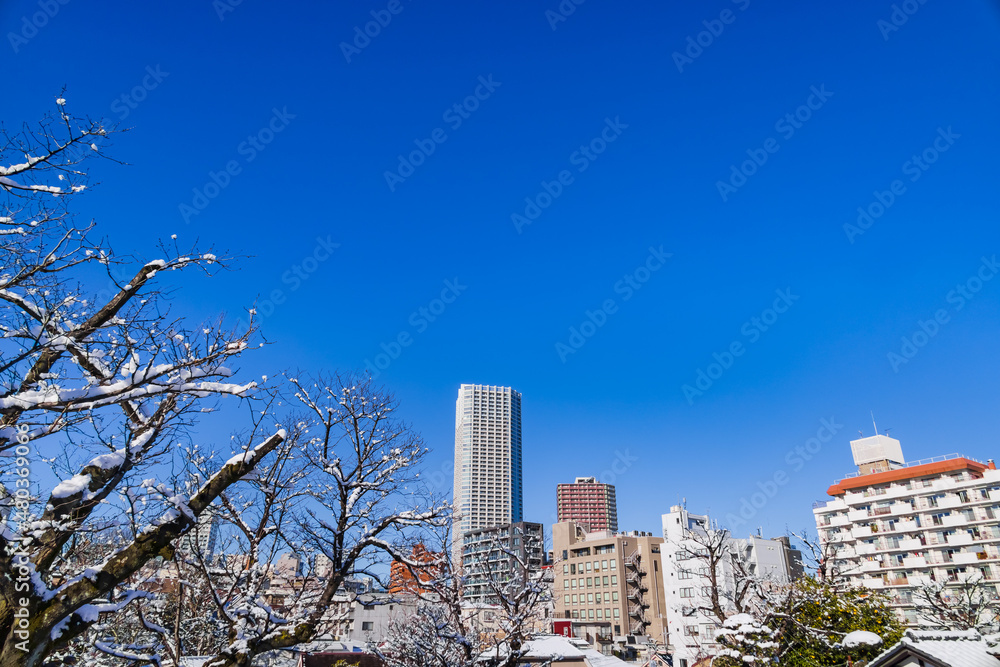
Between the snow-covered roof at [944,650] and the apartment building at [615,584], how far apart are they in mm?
54396

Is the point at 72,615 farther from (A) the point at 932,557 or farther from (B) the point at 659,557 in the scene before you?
(B) the point at 659,557

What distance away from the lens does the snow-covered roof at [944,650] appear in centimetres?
1106

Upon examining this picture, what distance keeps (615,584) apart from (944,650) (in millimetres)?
62183

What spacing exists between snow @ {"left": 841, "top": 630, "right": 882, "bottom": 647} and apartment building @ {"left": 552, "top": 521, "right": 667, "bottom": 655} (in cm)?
5283

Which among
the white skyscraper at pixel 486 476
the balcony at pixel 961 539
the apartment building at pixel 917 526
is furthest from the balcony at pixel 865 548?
the white skyscraper at pixel 486 476

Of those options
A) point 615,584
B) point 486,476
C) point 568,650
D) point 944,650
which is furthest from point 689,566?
point 486,476

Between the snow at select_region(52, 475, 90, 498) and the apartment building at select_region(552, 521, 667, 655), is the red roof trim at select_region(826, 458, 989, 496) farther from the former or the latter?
the snow at select_region(52, 475, 90, 498)

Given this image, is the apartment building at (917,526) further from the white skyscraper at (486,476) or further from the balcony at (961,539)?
the white skyscraper at (486,476)

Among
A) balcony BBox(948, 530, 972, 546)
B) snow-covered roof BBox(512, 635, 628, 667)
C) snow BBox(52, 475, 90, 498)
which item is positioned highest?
balcony BBox(948, 530, 972, 546)

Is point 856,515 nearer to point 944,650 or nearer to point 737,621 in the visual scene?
point 737,621

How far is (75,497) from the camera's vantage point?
5109 mm

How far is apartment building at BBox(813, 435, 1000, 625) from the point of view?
45844 millimetres

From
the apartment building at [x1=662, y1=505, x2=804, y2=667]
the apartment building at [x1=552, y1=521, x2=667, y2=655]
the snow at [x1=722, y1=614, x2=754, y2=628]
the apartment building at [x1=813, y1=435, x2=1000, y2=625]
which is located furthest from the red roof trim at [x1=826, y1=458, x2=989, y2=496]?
the snow at [x1=722, y1=614, x2=754, y2=628]

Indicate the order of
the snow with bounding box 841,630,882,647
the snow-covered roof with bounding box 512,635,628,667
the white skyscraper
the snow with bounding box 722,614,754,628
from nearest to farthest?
the snow with bounding box 841,630,882,647 < the snow with bounding box 722,614,754,628 < the snow-covered roof with bounding box 512,635,628,667 < the white skyscraper
